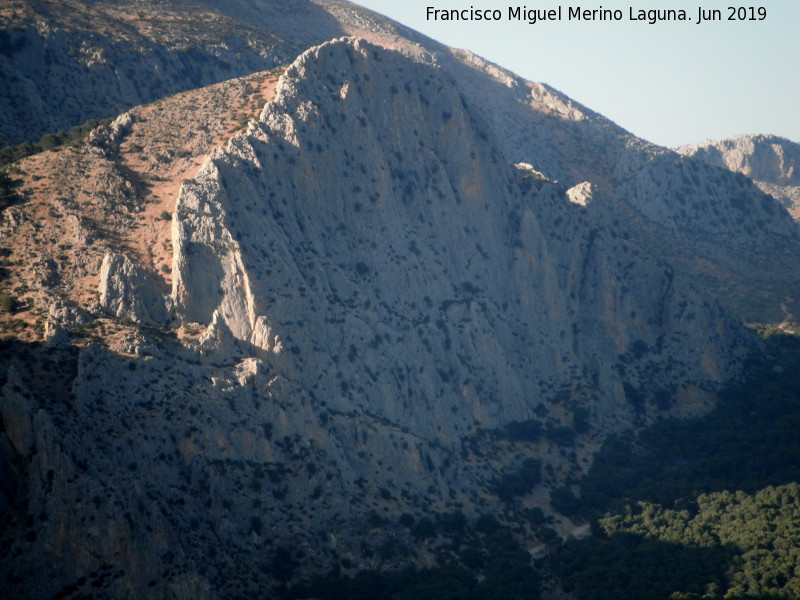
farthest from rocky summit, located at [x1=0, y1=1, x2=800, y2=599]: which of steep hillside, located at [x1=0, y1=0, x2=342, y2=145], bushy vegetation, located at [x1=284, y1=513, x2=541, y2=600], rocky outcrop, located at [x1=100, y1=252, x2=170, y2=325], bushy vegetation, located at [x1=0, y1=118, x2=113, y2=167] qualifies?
bushy vegetation, located at [x1=0, y1=118, x2=113, y2=167]

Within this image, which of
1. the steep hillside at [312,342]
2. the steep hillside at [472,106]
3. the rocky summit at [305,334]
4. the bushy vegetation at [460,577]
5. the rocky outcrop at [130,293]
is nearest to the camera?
the steep hillside at [312,342]

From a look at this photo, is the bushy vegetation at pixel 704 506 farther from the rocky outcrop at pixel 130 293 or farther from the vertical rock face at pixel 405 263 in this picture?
the rocky outcrop at pixel 130 293

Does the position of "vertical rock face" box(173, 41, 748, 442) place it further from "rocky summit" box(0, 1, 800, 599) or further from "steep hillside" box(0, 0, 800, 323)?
"steep hillside" box(0, 0, 800, 323)

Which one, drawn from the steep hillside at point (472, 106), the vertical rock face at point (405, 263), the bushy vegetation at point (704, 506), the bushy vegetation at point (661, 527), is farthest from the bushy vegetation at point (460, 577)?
the steep hillside at point (472, 106)

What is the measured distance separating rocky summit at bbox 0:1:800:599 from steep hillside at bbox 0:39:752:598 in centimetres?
28

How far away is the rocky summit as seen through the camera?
245 feet

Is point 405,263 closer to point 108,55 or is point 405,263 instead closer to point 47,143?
point 47,143

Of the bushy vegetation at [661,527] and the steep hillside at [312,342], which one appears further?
the bushy vegetation at [661,527]

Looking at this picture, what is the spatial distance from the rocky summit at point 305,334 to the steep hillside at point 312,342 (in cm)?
28

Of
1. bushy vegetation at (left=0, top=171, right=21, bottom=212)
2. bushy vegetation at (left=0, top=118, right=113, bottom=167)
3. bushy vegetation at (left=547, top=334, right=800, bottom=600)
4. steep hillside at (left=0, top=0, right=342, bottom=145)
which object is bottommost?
bushy vegetation at (left=547, top=334, right=800, bottom=600)

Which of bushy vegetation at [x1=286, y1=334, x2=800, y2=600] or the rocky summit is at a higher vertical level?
the rocky summit

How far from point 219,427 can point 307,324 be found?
1856 centimetres

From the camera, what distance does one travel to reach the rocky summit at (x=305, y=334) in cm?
7462

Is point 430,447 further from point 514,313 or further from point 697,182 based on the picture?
point 697,182
